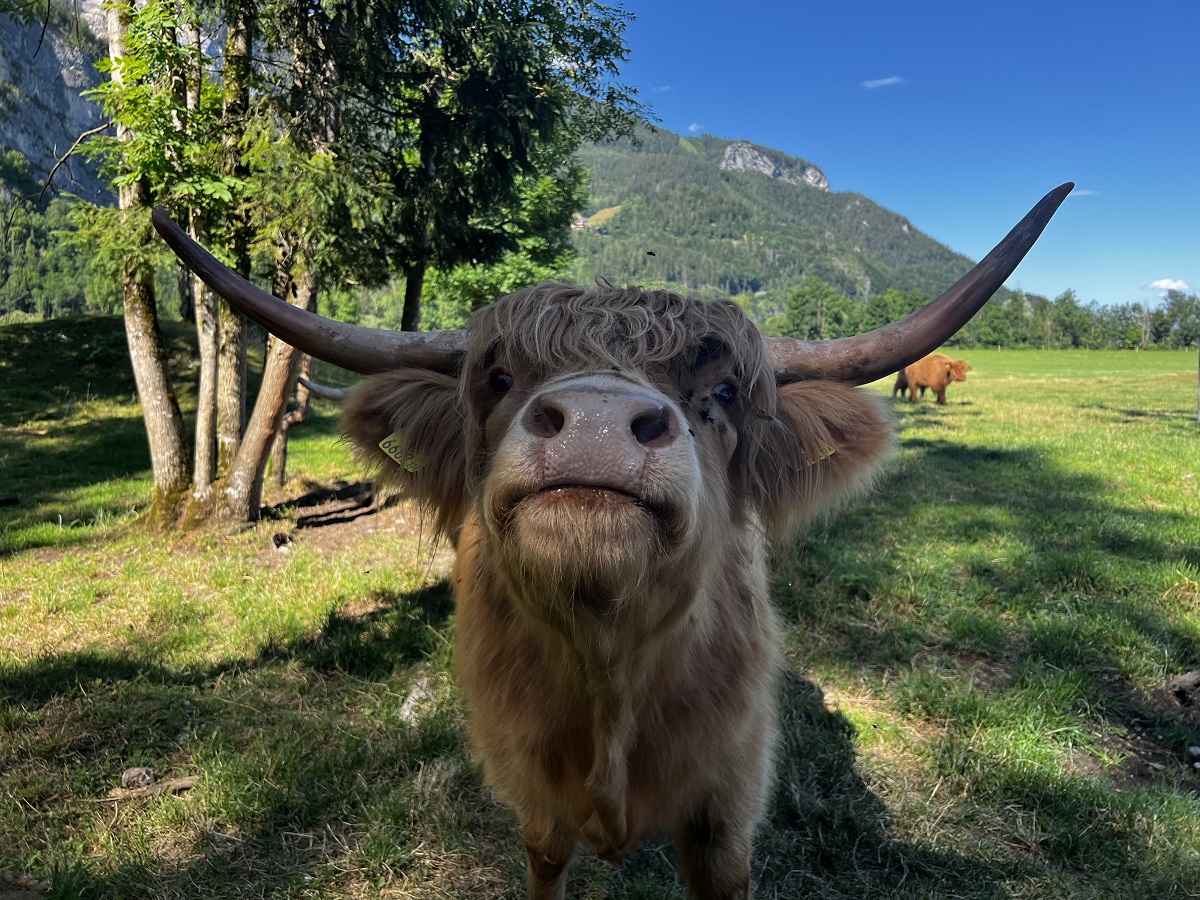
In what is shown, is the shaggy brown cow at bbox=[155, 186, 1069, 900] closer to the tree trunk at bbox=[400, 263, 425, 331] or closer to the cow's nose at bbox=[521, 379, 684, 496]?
the cow's nose at bbox=[521, 379, 684, 496]

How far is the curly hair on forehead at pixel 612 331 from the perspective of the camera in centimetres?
189

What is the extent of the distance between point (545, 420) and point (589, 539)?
0.96ft

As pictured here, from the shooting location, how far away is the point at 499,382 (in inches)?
82.7

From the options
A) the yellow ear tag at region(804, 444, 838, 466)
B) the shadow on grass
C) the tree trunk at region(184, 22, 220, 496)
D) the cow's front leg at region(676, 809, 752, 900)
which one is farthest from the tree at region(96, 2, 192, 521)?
the cow's front leg at region(676, 809, 752, 900)

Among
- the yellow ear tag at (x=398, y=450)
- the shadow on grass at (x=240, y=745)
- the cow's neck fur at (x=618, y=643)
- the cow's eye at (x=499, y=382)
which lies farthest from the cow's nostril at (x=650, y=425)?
the shadow on grass at (x=240, y=745)

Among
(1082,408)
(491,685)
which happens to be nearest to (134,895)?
(491,685)

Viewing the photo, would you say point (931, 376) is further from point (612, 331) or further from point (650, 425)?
point (650, 425)

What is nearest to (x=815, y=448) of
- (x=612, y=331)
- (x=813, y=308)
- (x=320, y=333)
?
(x=612, y=331)

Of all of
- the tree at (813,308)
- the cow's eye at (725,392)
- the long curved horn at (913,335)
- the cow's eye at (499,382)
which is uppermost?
the tree at (813,308)

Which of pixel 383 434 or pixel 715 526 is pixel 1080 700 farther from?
pixel 383 434

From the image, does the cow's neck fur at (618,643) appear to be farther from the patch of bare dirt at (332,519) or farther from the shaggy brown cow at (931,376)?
the shaggy brown cow at (931,376)

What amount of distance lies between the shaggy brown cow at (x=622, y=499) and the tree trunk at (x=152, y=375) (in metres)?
5.84

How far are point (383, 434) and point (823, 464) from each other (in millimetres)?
1612

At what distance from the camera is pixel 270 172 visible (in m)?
6.04
